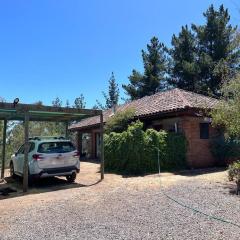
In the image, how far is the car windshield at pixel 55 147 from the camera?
1255cm

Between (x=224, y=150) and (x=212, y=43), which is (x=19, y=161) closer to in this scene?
(x=224, y=150)

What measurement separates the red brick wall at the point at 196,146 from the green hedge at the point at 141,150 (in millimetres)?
508

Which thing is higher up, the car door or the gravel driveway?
the car door

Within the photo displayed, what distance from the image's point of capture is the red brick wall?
1752 centimetres

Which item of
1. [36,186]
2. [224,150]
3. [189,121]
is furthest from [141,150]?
[36,186]

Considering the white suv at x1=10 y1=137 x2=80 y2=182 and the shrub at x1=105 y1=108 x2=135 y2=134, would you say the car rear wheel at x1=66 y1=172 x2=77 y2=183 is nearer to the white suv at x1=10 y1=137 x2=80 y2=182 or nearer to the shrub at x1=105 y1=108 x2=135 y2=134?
the white suv at x1=10 y1=137 x2=80 y2=182

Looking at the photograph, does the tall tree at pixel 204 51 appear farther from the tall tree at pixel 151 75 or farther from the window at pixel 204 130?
the window at pixel 204 130

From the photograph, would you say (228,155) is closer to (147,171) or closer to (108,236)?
(147,171)

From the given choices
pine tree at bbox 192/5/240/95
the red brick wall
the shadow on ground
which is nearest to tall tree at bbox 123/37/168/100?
pine tree at bbox 192/5/240/95

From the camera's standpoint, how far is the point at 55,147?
42.1ft

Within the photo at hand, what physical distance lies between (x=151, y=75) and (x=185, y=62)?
240 inches

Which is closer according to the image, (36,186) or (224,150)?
(36,186)

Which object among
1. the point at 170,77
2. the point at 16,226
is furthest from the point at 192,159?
the point at 170,77

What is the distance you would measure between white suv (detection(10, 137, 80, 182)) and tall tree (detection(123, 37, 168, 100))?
27359mm
